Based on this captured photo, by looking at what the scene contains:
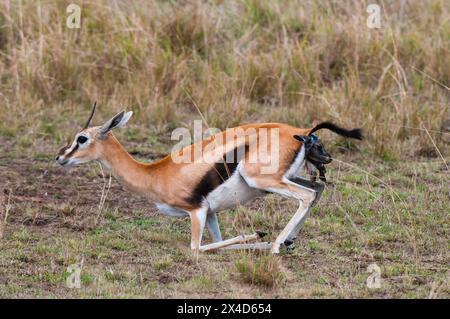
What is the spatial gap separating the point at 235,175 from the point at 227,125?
9.70ft

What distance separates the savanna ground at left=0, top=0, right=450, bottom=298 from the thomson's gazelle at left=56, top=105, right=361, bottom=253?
0.24m

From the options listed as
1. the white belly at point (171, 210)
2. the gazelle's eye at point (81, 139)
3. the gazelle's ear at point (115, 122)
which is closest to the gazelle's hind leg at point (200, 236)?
the white belly at point (171, 210)

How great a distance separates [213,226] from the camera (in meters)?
7.26

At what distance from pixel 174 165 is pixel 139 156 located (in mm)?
2391

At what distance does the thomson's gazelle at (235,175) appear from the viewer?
6875 mm

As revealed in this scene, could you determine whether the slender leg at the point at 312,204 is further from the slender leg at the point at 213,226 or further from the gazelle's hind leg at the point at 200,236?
the slender leg at the point at 213,226

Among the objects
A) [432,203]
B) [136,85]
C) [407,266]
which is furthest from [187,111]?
[407,266]

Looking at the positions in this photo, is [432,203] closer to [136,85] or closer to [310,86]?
[310,86]

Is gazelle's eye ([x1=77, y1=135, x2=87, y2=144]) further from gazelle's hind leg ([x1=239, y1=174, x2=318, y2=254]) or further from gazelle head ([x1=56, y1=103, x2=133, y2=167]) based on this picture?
gazelle's hind leg ([x1=239, y1=174, x2=318, y2=254])

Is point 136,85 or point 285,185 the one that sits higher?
point 285,185

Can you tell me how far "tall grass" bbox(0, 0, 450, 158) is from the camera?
9938 mm

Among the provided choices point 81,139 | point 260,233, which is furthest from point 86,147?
point 260,233

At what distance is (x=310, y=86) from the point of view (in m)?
10.6
